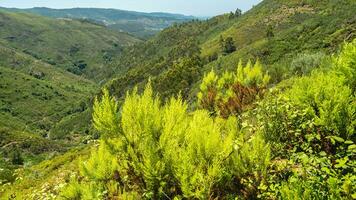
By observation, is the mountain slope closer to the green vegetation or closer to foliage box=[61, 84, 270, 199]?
the green vegetation

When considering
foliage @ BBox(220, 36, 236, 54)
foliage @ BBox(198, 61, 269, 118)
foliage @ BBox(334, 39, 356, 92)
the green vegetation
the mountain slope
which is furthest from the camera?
foliage @ BBox(220, 36, 236, 54)

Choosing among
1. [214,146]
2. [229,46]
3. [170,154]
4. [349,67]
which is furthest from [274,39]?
[214,146]

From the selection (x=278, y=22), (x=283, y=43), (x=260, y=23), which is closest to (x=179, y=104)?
(x=283, y=43)

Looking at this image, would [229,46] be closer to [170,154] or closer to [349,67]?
[349,67]

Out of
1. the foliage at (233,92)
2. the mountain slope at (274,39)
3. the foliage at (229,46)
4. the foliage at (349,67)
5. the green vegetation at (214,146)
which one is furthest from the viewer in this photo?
the foliage at (229,46)

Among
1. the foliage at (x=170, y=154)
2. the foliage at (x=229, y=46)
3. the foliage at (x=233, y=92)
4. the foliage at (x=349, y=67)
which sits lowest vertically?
the foliage at (x=229, y=46)

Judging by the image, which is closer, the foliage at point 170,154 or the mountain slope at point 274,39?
the foliage at point 170,154

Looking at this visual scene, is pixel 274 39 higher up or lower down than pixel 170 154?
lower down

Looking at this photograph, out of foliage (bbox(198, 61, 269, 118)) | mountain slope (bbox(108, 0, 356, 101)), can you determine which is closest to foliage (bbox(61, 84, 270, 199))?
foliage (bbox(198, 61, 269, 118))

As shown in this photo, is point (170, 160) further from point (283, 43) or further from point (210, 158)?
point (283, 43)

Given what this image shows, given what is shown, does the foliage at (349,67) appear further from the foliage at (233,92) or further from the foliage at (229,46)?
the foliage at (229,46)

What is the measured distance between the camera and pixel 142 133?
979 centimetres

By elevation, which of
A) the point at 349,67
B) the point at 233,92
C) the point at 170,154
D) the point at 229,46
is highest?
the point at 349,67

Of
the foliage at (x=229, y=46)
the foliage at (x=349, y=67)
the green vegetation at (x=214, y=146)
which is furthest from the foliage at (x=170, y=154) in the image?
the foliage at (x=229, y=46)
